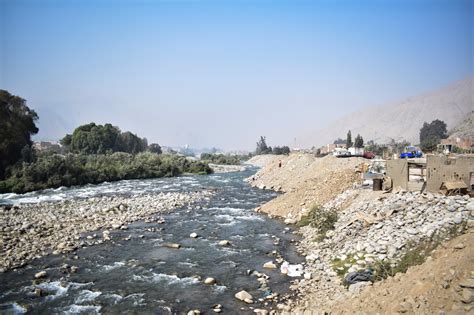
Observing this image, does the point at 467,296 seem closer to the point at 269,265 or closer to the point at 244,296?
the point at 244,296

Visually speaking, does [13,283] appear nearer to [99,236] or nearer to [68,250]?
[68,250]

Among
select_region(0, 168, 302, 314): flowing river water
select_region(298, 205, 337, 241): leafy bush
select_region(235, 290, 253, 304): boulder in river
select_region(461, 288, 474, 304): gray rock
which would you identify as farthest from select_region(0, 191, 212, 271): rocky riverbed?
select_region(461, 288, 474, 304): gray rock

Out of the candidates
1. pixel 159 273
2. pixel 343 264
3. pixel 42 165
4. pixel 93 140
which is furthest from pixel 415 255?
pixel 93 140

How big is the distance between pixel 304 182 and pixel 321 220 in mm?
12804

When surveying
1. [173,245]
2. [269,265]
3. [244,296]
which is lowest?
[244,296]

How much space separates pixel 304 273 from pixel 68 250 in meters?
11.1

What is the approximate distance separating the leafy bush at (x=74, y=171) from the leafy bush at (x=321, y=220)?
1216 inches

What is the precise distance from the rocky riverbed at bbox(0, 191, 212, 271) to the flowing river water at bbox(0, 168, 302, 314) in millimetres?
1029

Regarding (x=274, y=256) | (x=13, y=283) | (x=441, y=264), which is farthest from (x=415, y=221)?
(x=13, y=283)

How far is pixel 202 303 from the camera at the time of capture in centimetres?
1134

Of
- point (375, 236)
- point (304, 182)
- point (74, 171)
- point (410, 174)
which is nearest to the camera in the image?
point (375, 236)

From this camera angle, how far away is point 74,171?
4312 centimetres

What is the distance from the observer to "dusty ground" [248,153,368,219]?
23.9 meters

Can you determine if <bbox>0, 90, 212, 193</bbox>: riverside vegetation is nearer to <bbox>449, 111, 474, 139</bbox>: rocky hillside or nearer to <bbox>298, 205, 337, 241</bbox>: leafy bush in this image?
<bbox>298, 205, 337, 241</bbox>: leafy bush
